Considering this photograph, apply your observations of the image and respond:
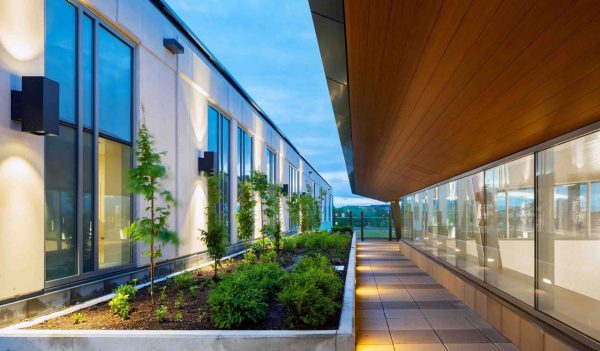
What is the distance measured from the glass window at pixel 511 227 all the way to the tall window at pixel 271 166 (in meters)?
14.3

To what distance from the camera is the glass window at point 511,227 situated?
5797mm

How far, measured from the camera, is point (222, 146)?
13750 millimetres

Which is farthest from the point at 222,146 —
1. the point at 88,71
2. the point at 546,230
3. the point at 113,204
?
the point at 546,230

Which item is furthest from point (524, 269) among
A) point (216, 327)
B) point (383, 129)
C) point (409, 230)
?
point (409, 230)

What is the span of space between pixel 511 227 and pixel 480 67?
3.58 meters

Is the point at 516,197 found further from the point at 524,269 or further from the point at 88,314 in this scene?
the point at 88,314

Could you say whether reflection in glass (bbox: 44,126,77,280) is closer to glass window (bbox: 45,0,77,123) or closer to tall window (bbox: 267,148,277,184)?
glass window (bbox: 45,0,77,123)

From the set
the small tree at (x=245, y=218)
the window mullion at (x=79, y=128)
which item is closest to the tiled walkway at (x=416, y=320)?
the small tree at (x=245, y=218)

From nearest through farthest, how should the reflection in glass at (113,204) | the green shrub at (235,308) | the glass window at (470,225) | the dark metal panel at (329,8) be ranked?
the dark metal panel at (329,8)
the green shrub at (235,308)
the reflection in glass at (113,204)
the glass window at (470,225)

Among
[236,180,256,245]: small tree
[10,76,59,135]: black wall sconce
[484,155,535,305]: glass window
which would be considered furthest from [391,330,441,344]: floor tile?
[236,180,256,245]: small tree

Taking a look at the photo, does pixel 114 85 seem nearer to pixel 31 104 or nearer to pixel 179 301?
pixel 31 104

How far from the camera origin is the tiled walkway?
596cm

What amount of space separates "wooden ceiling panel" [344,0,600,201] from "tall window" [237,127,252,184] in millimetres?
9607

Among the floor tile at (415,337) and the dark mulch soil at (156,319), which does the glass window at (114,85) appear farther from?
the floor tile at (415,337)
